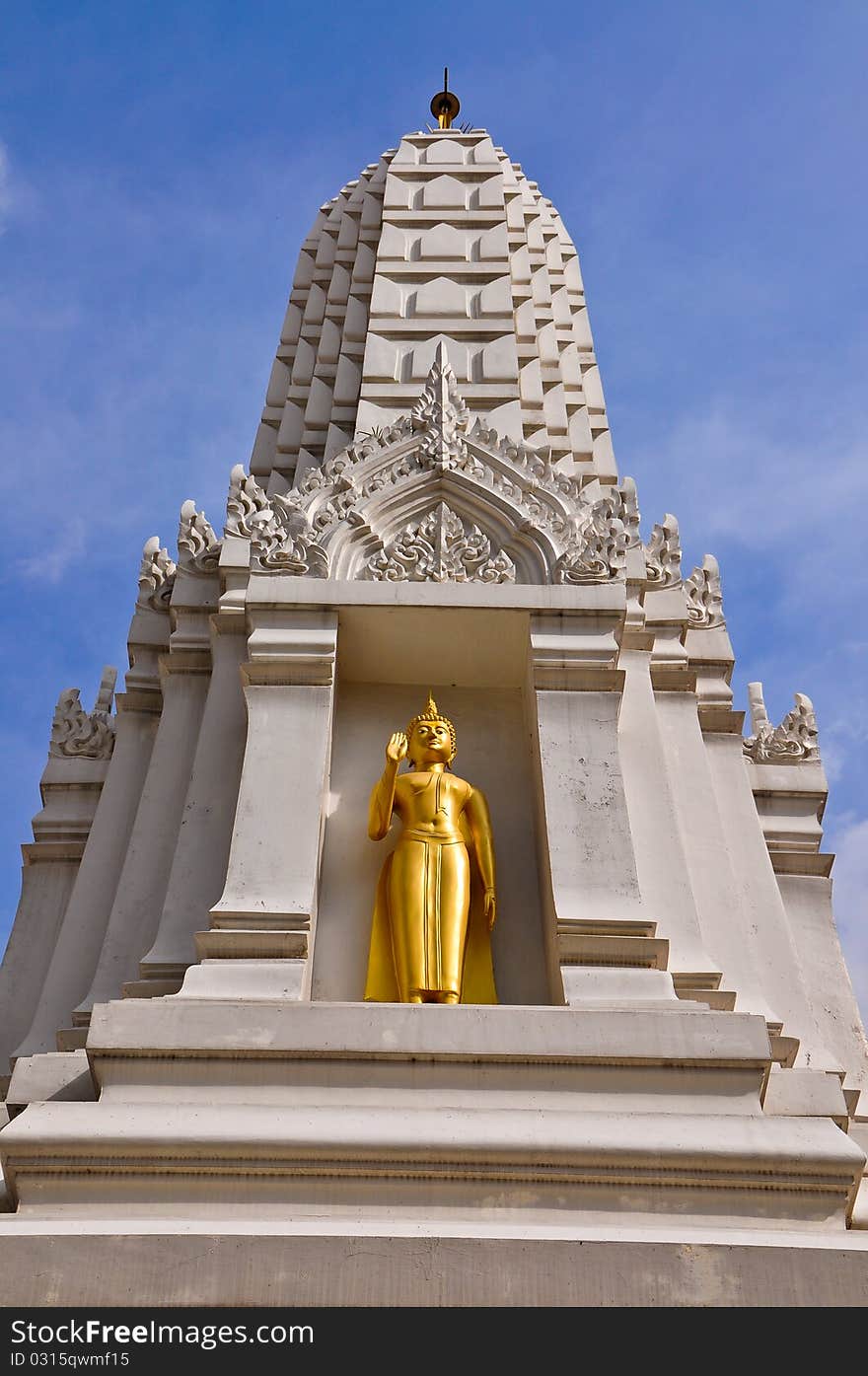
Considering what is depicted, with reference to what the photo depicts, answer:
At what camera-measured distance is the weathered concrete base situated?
6.01 m

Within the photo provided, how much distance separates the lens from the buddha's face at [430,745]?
9438 mm

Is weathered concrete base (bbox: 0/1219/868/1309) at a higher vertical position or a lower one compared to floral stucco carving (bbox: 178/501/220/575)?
lower

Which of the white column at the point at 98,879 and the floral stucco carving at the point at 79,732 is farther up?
the floral stucco carving at the point at 79,732

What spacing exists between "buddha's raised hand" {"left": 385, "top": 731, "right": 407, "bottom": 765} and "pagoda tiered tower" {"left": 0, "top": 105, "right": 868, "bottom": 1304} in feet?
1.39

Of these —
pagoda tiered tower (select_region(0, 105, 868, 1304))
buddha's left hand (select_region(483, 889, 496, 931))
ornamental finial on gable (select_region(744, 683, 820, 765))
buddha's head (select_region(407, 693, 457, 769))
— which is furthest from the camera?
ornamental finial on gable (select_region(744, 683, 820, 765))

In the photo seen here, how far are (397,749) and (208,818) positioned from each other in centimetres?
131

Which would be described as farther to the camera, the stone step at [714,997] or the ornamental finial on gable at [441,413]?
the ornamental finial on gable at [441,413]

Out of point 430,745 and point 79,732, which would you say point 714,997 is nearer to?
point 430,745

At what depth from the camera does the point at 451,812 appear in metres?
9.16

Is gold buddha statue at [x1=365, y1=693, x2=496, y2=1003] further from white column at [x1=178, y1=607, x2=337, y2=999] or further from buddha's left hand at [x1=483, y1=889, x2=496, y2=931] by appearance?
white column at [x1=178, y1=607, x2=337, y2=999]

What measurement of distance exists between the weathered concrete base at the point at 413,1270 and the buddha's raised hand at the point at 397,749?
3.52m

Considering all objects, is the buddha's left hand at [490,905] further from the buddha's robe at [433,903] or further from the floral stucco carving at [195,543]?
the floral stucco carving at [195,543]

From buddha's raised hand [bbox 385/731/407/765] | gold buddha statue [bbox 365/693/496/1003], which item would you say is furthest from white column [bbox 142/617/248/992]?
buddha's raised hand [bbox 385/731/407/765]

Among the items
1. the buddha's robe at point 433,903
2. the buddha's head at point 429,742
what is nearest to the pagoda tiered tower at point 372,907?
the buddha's robe at point 433,903
